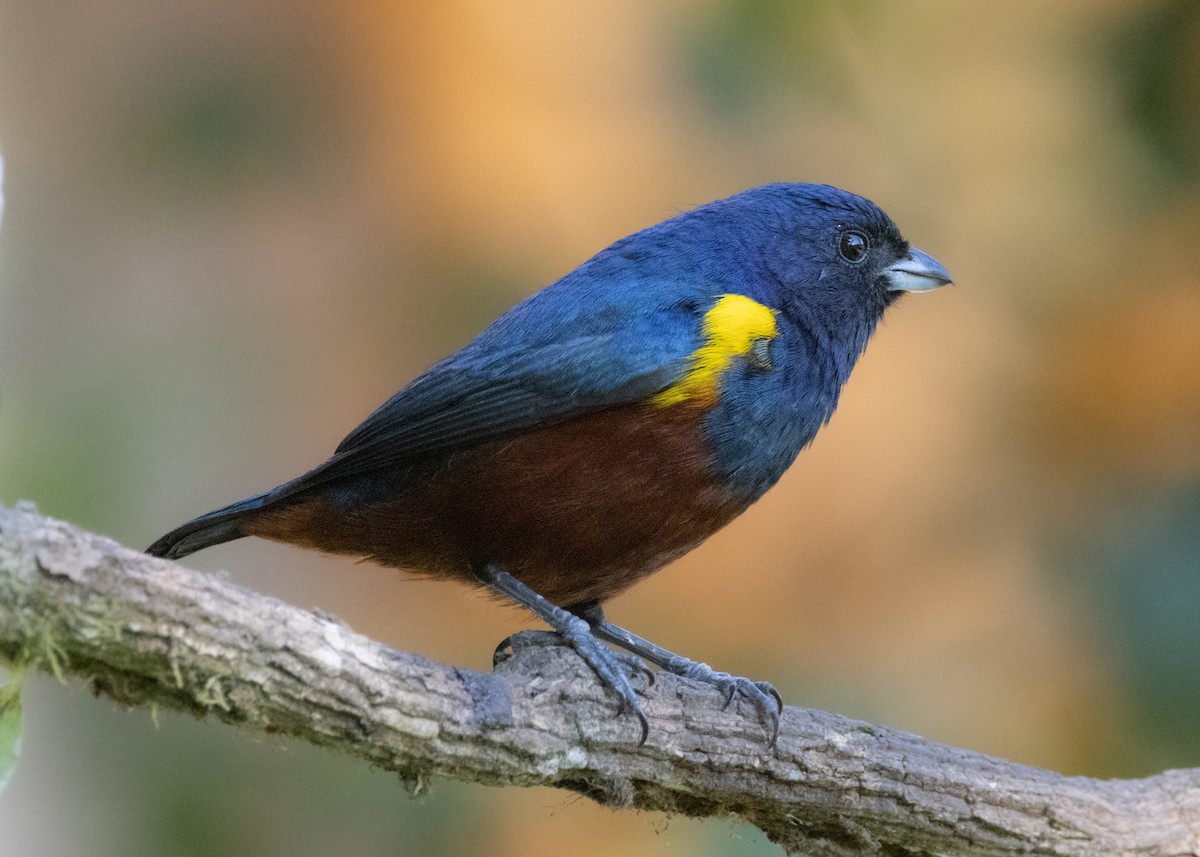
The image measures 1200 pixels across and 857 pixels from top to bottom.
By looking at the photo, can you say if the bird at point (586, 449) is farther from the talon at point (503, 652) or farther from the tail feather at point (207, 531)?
the talon at point (503, 652)

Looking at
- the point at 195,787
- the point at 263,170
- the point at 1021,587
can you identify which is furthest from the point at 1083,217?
the point at 195,787

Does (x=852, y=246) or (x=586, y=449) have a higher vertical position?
(x=852, y=246)

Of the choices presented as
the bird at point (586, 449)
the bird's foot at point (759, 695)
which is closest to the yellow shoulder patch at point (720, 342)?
the bird at point (586, 449)

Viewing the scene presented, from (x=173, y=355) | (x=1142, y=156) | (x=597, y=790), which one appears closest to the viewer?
(x=597, y=790)

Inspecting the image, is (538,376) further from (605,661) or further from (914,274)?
(914,274)

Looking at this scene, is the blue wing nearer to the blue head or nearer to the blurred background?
the blue head

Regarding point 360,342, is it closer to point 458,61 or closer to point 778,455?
point 458,61

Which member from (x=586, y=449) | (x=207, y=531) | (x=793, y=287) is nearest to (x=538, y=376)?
(x=586, y=449)
